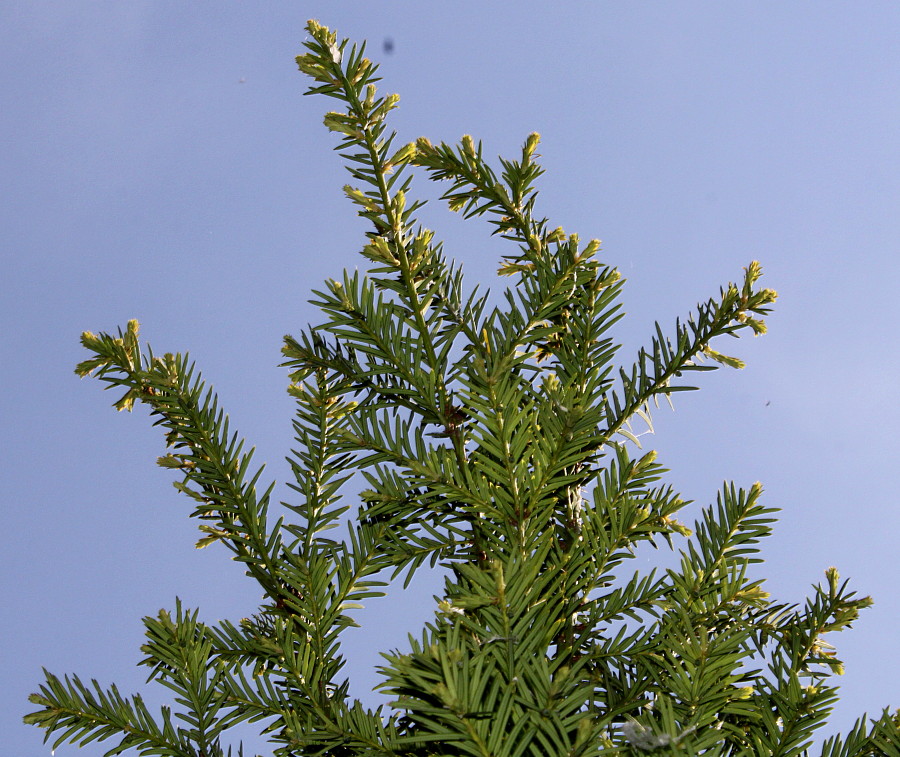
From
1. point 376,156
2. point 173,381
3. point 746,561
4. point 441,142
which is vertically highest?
point 441,142

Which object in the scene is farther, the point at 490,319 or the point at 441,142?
the point at 441,142

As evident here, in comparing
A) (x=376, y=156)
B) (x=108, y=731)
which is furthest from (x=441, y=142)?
(x=108, y=731)

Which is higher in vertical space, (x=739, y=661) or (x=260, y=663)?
(x=260, y=663)

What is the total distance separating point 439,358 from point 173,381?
660 millimetres

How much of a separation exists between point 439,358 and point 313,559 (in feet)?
1.83

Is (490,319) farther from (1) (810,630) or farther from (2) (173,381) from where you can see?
(1) (810,630)

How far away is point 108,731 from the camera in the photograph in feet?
5.57

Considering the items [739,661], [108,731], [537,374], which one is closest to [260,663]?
[108,731]

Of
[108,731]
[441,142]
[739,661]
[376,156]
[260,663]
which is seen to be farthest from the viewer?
[441,142]

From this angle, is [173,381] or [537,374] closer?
[173,381]

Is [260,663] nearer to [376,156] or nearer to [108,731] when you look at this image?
[108,731]

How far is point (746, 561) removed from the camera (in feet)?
6.11

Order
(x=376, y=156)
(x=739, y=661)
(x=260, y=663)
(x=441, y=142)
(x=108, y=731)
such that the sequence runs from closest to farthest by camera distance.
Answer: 1. (x=739, y=661)
2. (x=108, y=731)
3. (x=376, y=156)
4. (x=260, y=663)
5. (x=441, y=142)

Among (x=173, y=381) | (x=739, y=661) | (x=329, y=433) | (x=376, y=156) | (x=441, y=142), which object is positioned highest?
(x=441, y=142)
